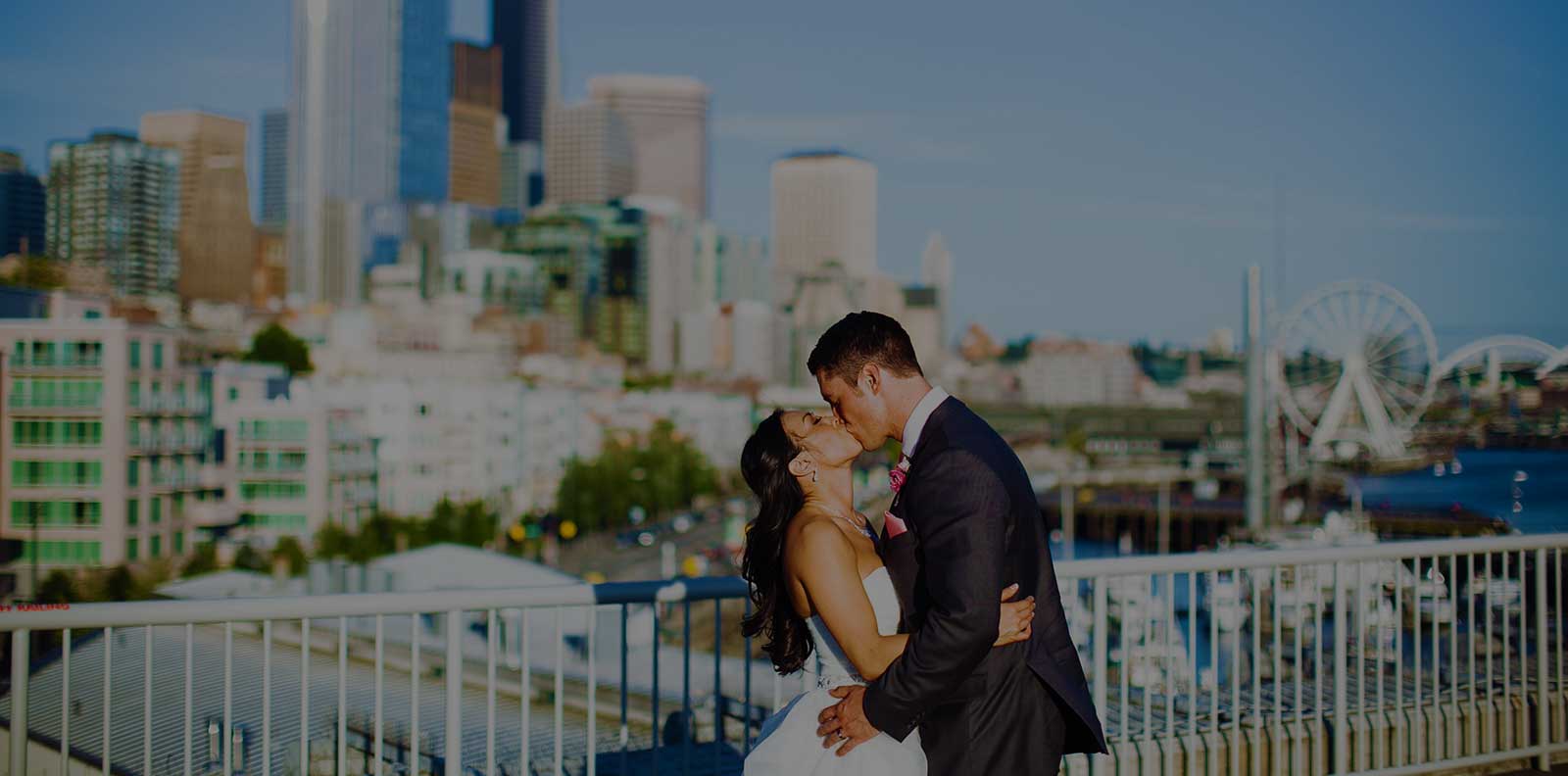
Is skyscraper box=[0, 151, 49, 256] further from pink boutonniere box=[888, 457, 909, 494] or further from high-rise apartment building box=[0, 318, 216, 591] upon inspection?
pink boutonniere box=[888, 457, 909, 494]

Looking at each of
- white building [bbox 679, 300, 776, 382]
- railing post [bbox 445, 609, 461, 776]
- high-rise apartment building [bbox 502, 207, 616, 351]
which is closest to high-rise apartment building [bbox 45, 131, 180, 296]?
high-rise apartment building [bbox 502, 207, 616, 351]

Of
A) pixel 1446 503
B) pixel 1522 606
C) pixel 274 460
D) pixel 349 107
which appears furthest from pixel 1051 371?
pixel 1522 606

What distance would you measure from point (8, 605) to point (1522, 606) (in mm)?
5156

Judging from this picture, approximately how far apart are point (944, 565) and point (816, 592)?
271 mm

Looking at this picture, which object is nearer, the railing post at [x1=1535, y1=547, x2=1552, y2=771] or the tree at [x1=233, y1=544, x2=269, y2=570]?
the railing post at [x1=1535, y1=547, x2=1552, y2=771]

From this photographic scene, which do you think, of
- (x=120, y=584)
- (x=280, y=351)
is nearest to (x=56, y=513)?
(x=120, y=584)

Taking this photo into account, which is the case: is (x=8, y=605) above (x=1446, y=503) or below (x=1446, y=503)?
above

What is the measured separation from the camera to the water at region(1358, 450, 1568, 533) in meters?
23.4

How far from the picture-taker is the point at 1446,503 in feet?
184

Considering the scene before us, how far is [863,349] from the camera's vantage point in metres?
2.83

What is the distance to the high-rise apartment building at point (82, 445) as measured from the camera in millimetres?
36844

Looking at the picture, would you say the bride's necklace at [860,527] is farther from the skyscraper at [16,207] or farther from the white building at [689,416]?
the skyscraper at [16,207]

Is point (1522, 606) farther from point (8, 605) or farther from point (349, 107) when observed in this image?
point (349, 107)

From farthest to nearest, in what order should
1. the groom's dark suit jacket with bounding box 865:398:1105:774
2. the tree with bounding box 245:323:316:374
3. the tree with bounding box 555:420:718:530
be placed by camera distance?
1. the tree with bounding box 245:323:316:374
2. the tree with bounding box 555:420:718:530
3. the groom's dark suit jacket with bounding box 865:398:1105:774
